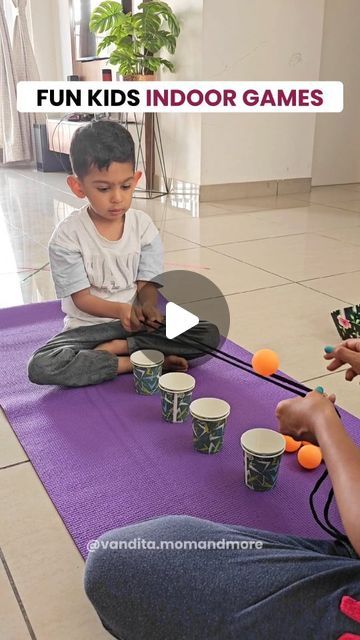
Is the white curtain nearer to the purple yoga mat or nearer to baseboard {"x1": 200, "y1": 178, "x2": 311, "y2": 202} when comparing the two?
baseboard {"x1": 200, "y1": 178, "x2": 311, "y2": 202}

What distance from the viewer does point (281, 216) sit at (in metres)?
3.08

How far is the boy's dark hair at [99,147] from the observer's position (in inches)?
47.6

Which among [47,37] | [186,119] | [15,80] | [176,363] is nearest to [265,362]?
[176,363]

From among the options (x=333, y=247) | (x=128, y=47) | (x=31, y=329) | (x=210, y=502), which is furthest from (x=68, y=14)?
(x=210, y=502)

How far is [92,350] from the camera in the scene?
1.30m

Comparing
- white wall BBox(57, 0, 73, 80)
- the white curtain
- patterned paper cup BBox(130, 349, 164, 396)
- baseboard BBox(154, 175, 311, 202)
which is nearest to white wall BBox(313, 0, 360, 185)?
baseboard BBox(154, 175, 311, 202)

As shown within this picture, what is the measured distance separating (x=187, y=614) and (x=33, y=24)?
226 inches

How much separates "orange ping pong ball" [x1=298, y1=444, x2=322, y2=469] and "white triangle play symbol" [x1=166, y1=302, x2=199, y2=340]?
1.53ft

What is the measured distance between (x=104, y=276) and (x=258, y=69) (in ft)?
8.39

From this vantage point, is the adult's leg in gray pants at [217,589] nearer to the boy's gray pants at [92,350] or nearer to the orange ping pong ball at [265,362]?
the orange ping pong ball at [265,362]

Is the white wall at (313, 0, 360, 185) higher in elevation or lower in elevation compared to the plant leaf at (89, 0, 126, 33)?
lower

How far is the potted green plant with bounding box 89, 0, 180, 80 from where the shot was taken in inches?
127

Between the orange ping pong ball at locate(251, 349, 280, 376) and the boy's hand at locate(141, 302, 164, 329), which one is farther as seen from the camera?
the boy's hand at locate(141, 302, 164, 329)

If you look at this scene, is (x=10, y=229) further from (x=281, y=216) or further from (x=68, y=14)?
(x=68, y=14)
